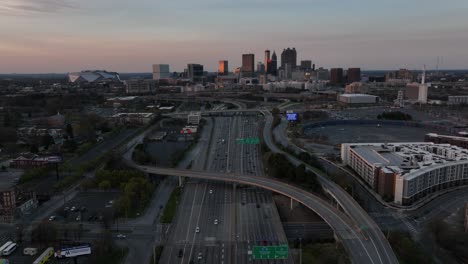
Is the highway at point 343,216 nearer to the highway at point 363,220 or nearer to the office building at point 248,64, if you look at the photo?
the highway at point 363,220

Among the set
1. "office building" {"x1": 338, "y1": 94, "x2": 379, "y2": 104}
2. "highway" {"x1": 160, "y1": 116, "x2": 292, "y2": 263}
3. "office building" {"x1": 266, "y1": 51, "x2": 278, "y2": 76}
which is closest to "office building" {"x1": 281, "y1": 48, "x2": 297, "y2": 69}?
"office building" {"x1": 266, "y1": 51, "x2": 278, "y2": 76}

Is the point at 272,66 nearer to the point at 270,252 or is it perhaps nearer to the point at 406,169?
the point at 406,169

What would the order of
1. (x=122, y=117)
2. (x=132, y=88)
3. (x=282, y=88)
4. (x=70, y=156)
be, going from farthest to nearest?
(x=282, y=88), (x=132, y=88), (x=122, y=117), (x=70, y=156)

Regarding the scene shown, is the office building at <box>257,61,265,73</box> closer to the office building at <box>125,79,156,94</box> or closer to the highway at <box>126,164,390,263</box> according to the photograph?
the office building at <box>125,79,156,94</box>

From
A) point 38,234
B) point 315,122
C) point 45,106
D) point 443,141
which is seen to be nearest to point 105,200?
point 38,234

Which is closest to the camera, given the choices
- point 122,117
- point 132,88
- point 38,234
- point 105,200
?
point 38,234

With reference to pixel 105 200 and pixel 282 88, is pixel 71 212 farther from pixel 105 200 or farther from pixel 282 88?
pixel 282 88

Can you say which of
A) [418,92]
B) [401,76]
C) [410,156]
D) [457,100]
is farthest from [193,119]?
[401,76]
